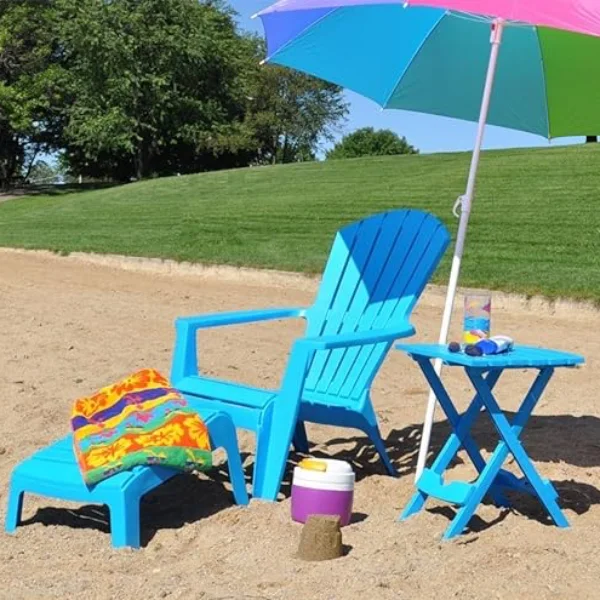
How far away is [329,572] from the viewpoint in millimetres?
2920

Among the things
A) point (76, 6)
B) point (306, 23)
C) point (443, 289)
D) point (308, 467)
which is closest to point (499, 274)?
point (443, 289)

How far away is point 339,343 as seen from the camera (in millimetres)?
3535

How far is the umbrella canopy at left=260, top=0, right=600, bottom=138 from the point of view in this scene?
4164mm

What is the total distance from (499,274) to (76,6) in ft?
86.3

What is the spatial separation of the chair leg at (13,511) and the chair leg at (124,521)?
47 cm

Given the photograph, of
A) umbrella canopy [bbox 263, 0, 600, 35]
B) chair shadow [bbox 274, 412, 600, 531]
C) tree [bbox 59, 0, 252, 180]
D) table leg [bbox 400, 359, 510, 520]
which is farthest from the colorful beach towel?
tree [bbox 59, 0, 252, 180]

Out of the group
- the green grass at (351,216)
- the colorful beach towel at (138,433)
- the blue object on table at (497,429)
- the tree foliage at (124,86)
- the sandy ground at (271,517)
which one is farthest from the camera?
the tree foliage at (124,86)

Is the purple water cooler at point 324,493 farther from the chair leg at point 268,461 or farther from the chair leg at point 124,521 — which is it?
the chair leg at point 124,521

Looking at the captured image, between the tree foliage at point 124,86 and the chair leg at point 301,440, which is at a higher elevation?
the tree foliage at point 124,86

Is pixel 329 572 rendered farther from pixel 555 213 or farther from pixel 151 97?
pixel 151 97

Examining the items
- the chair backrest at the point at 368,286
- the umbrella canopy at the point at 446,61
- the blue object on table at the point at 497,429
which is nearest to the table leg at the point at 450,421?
the blue object on table at the point at 497,429

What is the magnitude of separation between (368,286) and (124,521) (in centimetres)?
181

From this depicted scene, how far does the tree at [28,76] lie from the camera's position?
2909 centimetres

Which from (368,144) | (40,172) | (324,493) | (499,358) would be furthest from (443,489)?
(40,172)
